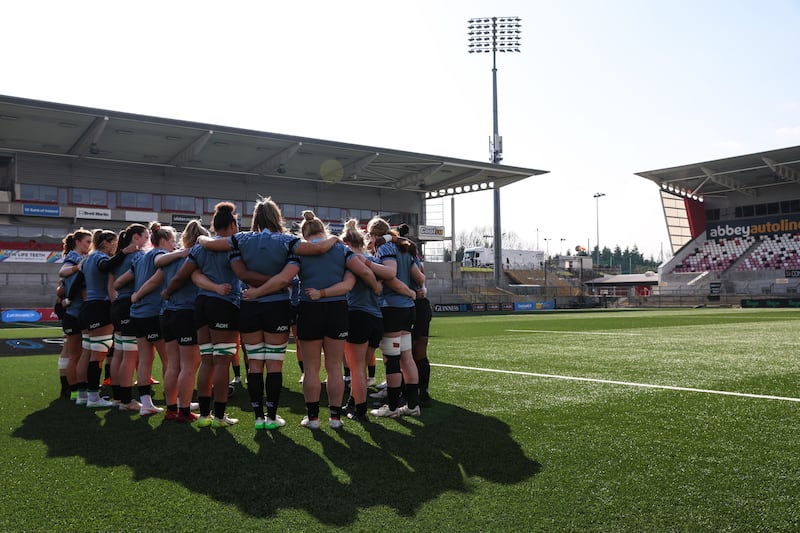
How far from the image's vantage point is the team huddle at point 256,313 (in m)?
4.88

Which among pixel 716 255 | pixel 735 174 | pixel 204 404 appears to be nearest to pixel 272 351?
pixel 204 404

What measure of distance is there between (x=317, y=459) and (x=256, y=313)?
1353 millimetres

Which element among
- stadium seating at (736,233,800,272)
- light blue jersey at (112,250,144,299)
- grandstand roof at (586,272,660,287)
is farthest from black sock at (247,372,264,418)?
grandstand roof at (586,272,660,287)

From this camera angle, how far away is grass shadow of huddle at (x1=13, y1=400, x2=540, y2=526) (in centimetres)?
331

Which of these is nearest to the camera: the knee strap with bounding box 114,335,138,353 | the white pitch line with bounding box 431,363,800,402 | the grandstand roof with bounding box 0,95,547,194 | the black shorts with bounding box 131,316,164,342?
the black shorts with bounding box 131,316,164,342

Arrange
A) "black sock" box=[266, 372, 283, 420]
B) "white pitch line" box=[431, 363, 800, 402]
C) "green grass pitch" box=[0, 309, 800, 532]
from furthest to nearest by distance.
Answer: "white pitch line" box=[431, 363, 800, 402], "black sock" box=[266, 372, 283, 420], "green grass pitch" box=[0, 309, 800, 532]

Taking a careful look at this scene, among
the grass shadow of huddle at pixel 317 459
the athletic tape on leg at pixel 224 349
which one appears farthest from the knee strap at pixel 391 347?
the athletic tape on leg at pixel 224 349

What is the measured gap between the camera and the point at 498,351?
11.2 meters

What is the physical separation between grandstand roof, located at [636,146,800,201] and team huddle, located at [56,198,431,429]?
167 ft

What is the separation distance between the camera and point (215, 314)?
16.3 ft

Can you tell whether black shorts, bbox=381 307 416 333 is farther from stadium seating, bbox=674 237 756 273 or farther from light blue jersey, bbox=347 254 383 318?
stadium seating, bbox=674 237 756 273

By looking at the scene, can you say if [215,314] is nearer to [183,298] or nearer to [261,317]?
[261,317]

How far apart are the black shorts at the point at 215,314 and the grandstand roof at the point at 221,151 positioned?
30923 millimetres

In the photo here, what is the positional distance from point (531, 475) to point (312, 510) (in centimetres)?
132
